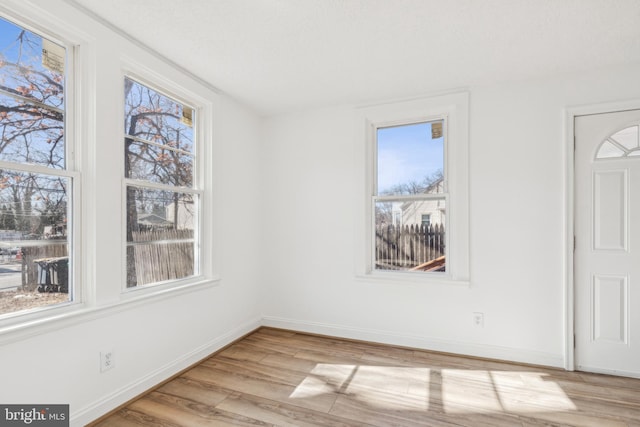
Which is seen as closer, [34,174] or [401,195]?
[34,174]

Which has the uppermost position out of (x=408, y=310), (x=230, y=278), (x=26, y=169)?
(x=26, y=169)

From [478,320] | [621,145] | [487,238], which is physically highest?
[621,145]

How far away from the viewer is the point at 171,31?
84.7 inches

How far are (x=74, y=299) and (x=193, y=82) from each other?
193cm

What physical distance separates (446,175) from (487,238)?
0.72m

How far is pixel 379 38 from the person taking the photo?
2.22 meters

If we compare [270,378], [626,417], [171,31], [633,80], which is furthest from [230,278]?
[633,80]

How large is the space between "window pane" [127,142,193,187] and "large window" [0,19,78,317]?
17.9 inches

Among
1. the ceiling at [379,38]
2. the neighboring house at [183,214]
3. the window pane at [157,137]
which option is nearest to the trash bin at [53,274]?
the window pane at [157,137]

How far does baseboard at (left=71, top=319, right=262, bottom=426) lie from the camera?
1.95 m

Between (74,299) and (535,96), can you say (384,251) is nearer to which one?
(535,96)

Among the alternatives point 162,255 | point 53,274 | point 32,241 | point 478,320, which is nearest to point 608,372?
point 478,320

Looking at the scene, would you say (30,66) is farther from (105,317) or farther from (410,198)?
(410,198)

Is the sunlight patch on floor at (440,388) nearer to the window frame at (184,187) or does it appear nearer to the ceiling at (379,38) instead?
the window frame at (184,187)
